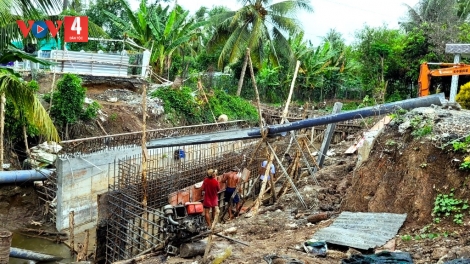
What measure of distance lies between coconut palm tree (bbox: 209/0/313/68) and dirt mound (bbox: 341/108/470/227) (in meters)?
15.1

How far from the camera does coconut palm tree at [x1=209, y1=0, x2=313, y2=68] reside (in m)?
22.8

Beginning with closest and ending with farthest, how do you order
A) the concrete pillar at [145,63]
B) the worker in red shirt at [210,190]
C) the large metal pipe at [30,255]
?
the large metal pipe at [30,255] < the worker in red shirt at [210,190] < the concrete pillar at [145,63]

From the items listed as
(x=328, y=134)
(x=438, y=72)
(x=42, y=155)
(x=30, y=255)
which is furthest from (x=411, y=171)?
(x=42, y=155)

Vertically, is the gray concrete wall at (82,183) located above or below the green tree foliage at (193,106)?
below

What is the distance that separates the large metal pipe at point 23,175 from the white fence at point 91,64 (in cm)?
689

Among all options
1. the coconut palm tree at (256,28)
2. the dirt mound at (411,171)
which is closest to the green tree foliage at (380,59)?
the coconut palm tree at (256,28)

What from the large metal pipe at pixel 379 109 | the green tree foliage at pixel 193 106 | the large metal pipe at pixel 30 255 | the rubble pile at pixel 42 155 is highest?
the large metal pipe at pixel 379 109

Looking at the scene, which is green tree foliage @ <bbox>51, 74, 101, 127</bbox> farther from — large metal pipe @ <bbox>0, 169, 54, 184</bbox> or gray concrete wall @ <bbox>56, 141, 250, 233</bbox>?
gray concrete wall @ <bbox>56, 141, 250, 233</bbox>

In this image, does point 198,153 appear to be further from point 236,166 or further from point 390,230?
point 390,230

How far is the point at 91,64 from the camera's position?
18.5 meters

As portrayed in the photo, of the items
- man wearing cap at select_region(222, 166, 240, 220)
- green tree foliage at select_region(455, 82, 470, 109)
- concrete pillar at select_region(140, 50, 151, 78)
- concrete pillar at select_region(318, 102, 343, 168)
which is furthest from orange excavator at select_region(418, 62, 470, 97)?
concrete pillar at select_region(140, 50, 151, 78)

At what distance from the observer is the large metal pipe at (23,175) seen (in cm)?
1189

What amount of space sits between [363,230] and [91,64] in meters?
15.0

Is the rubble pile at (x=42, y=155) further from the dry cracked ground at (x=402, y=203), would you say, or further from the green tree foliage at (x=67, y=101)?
the dry cracked ground at (x=402, y=203)
